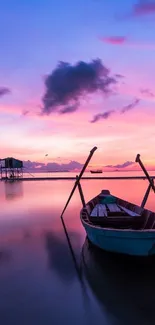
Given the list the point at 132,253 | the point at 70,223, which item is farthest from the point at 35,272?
the point at 70,223

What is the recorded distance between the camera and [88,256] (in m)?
11.5

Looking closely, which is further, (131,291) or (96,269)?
(96,269)

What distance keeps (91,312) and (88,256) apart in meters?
4.73

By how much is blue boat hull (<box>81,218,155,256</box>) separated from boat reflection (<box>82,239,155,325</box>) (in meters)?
0.63

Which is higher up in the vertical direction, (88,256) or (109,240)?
(109,240)

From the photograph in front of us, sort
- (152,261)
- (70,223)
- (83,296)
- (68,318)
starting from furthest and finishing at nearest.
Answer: (70,223) → (152,261) → (83,296) → (68,318)

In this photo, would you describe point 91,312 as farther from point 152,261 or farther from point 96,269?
point 152,261

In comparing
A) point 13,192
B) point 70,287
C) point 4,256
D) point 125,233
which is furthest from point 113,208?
point 13,192

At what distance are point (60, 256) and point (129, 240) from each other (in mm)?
3830

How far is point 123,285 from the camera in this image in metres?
8.23

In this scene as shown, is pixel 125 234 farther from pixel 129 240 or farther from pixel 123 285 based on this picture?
pixel 123 285

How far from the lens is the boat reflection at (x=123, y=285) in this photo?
663 cm

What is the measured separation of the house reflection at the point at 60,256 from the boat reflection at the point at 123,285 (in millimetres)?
583

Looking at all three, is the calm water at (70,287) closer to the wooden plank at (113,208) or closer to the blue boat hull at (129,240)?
the blue boat hull at (129,240)
